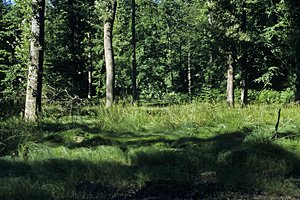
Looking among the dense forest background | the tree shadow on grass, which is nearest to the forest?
the tree shadow on grass

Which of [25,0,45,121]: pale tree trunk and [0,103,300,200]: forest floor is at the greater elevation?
[25,0,45,121]: pale tree trunk

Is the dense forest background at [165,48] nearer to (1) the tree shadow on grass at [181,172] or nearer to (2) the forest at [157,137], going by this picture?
(2) the forest at [157,137]

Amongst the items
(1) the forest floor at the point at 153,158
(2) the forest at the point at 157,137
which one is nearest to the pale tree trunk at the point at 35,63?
(2) the forest at the point at 157,137

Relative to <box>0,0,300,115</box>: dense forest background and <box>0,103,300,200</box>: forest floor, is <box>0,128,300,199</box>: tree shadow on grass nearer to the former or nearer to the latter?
<box>0,103,300,200</box>: forest floor

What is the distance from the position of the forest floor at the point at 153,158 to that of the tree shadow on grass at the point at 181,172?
0.01m

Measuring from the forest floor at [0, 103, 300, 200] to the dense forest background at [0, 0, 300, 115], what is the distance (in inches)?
123

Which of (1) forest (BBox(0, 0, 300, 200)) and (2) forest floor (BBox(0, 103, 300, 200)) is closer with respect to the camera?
(2) forest floor (BBox(0, 103, 300, 200))

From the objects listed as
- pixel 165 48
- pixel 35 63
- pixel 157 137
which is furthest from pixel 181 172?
pixel 165 48

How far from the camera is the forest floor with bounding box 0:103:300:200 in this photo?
206 inches

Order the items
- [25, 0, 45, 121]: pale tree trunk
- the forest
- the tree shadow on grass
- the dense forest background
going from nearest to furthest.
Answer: the tree shadow on grass → the forest → [25, 0, 45, 121]: pale tree trunk → the dense forest background

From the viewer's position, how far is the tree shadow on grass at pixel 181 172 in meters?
5.23

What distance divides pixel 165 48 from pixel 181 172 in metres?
38.8

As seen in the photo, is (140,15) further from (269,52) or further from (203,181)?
(203,181)

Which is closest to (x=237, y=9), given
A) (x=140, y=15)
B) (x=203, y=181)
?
(x=203, y=181)
